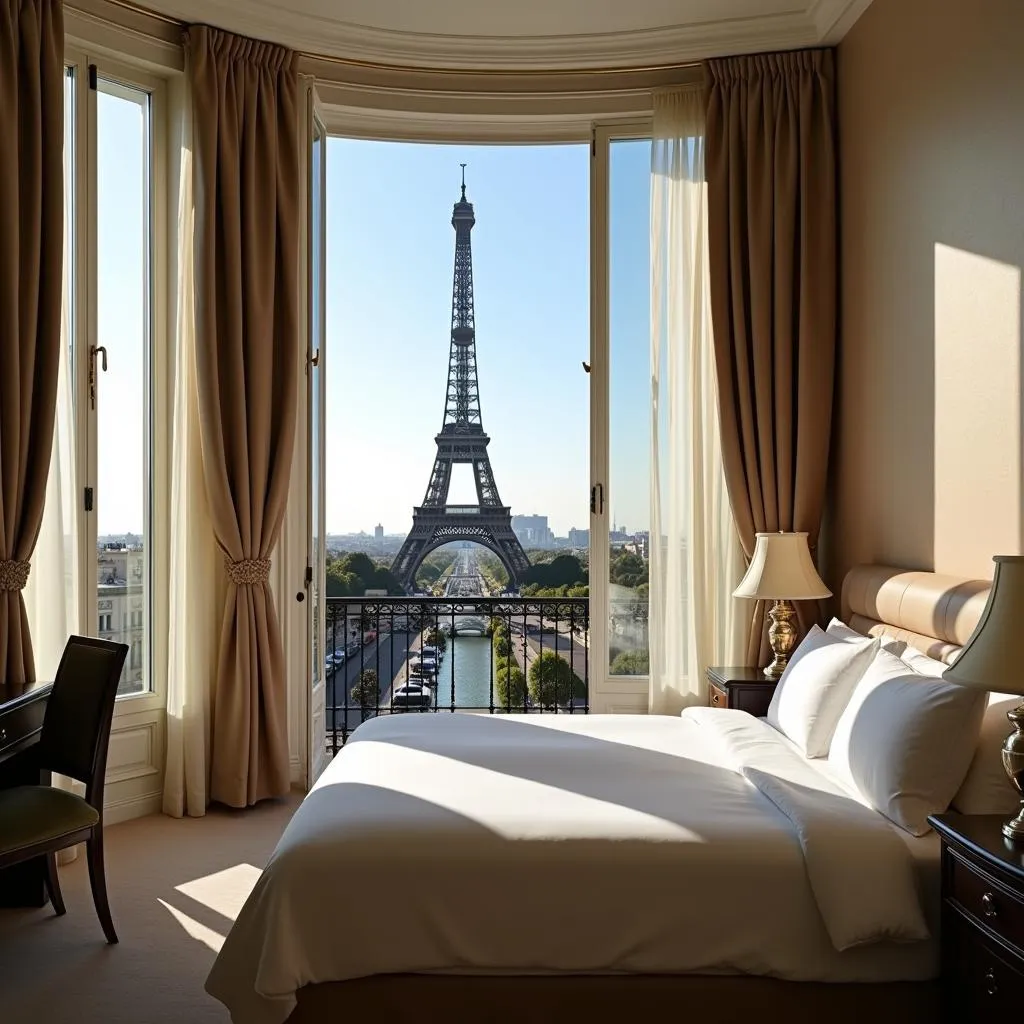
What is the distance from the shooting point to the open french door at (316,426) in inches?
170

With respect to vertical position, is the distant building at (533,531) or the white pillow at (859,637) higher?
the distant building at (533,531)

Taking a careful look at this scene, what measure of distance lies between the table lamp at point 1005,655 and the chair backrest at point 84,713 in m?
2.22

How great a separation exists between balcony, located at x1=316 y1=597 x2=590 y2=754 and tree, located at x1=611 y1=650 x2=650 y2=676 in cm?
66

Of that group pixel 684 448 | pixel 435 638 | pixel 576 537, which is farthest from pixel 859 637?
pixel 576 537

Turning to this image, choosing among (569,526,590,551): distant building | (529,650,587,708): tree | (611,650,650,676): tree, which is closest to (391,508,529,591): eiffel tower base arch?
(569,526,590,551): distant building

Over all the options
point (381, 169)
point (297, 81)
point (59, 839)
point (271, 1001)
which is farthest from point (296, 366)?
point (381, 169)

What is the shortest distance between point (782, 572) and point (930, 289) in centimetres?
113

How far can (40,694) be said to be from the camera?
2926mm

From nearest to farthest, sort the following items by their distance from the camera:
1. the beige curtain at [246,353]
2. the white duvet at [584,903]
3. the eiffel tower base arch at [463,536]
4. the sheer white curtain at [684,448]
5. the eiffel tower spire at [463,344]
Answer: the white duvet at [584,903], the beige curtain at [246,353], the sheer white curtain at [684,448], the eiffel tower base arch at [463,536], the eiffel tower spire at [463,344]

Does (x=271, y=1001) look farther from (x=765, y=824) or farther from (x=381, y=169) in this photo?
(x=381, y=169)

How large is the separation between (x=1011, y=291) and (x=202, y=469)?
3.05 m

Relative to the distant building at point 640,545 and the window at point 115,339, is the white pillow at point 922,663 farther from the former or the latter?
the window at point 115,339

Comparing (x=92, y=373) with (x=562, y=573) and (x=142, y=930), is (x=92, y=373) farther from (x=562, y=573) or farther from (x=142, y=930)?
(x=562, y=573)

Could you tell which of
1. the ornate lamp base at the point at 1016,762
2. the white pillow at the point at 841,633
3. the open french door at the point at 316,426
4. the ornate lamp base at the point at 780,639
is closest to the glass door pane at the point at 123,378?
the open french door at the point at 316,426
